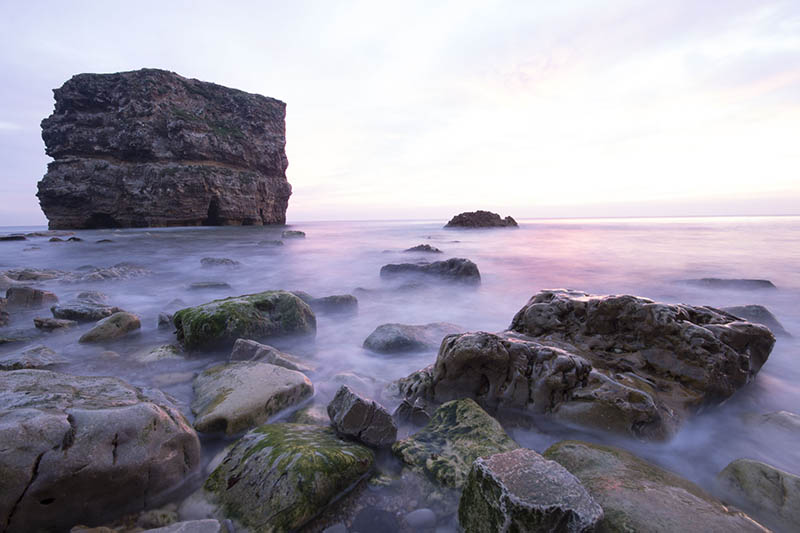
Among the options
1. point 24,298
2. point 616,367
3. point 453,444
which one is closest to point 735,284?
point 616,367

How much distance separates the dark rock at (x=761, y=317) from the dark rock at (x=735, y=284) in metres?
3.32

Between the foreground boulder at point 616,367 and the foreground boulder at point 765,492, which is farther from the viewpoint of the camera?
the foreground boulder at point 616,367

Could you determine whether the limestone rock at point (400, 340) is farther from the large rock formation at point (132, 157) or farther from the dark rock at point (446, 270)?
the large rock formation at point (132, 157)

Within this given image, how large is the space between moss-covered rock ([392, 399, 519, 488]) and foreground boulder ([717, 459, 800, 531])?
112cm

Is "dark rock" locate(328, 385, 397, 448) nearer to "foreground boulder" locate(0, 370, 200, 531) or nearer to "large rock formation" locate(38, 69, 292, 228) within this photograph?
"foreground boulder" locate(0, 370, 200, 531)

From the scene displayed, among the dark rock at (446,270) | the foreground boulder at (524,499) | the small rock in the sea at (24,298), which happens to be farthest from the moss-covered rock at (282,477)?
the dark rock at (446,270)

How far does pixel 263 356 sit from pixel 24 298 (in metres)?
4.95

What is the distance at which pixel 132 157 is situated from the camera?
1198 inches

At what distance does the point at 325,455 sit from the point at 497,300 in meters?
5.69

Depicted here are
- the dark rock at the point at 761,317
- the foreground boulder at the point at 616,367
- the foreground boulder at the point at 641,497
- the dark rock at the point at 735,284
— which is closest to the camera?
the foreground boulder at the point at 641,497

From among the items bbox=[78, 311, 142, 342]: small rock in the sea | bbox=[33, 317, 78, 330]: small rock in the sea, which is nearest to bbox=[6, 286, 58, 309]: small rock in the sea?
bbox=[33, 317, 78, 330]: small rock in the sea

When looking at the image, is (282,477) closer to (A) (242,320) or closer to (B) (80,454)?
(B) (80,454)

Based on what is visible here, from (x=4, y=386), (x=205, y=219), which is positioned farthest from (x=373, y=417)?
(x=205, y=219)

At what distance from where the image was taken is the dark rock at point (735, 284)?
24.5 ft
